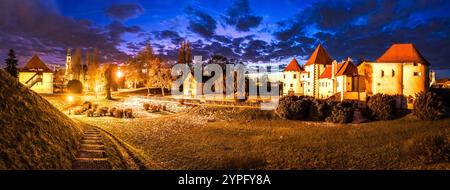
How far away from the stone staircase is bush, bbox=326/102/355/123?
24.2 metres

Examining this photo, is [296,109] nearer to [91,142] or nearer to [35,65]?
[91,142]

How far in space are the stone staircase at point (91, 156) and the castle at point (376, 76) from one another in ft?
110

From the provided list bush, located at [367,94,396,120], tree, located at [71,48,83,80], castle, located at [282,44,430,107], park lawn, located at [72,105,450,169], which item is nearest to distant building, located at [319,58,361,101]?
castle, located at [282,44,430,107]

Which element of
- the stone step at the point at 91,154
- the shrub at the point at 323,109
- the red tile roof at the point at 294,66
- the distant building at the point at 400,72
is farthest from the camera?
the red tile roof at the point at 294,66

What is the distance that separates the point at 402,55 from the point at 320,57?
44.6ft

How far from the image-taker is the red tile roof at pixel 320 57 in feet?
150

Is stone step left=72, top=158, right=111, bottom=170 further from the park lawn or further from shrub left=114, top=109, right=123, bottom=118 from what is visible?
shrub left=114, top=109, right=123, bottom=118

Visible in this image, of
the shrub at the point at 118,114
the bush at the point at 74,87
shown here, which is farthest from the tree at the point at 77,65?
the shrub at the point at 118,114

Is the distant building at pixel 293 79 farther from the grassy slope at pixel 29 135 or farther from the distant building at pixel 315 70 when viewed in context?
the grassy slope at pixel 29 135

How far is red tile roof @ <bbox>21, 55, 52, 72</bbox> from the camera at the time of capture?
44.6 m

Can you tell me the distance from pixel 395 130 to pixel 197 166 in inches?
782

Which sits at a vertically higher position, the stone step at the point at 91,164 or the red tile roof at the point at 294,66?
the red tile roof at the point at 294,66
